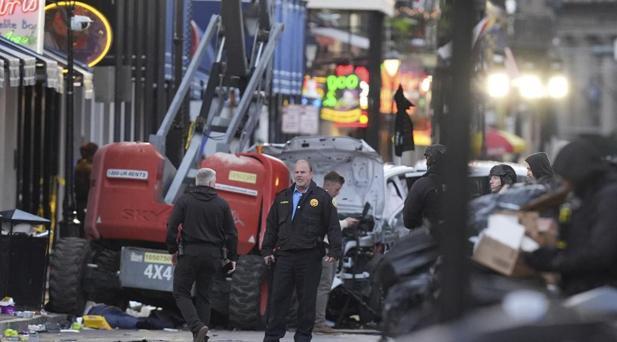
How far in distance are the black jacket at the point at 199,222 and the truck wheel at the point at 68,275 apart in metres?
2.89

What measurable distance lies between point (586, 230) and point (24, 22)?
13637mm

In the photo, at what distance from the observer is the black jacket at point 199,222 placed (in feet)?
51.7

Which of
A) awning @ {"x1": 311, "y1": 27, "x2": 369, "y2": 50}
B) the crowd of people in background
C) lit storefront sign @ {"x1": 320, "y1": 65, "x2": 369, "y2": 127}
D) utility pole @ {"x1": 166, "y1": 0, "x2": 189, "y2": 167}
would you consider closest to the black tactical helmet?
utility pole @ {"x1": 166, "y1": 0, "x2": 189, "y2": 167}

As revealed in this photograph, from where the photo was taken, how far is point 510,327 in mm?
6676

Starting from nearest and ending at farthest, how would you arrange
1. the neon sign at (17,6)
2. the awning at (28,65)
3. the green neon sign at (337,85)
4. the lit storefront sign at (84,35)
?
the awning at (28,65) → the neon sign at (17,6) → the lit storefront sign at (84,35) → the green neon sign at (337,85)

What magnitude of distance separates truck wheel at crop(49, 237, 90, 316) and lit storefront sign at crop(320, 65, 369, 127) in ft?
82.2

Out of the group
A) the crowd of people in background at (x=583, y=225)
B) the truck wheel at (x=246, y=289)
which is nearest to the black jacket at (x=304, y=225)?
the truck wheel at (x=246, y=289)

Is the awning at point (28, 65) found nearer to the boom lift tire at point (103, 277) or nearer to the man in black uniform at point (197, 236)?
the boom lift tire at point (103, 277)

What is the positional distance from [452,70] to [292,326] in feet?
34.5

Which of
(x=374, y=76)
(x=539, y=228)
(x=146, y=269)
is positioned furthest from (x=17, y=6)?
(x=374, y=76)

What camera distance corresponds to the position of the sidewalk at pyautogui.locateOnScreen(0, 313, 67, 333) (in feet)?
55.5

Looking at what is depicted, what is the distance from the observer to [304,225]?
50.5 feet

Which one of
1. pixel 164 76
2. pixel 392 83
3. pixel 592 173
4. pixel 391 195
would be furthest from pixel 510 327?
pixel 392 83

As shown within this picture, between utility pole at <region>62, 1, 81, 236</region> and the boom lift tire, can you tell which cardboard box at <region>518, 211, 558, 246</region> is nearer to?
the boom lift tire
